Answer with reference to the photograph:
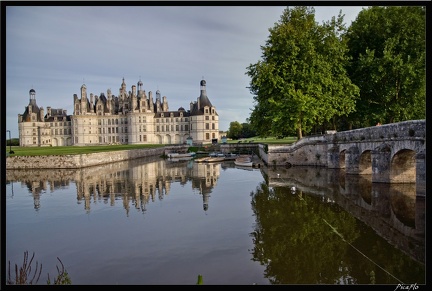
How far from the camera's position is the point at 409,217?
12594 mm

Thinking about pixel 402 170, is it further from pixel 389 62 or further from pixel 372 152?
pixel 389 62

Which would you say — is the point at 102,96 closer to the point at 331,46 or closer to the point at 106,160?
the point at 106,160

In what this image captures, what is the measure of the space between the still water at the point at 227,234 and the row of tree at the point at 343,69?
361 inches

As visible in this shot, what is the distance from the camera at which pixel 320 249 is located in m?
9.88

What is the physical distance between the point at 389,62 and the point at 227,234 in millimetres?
22016

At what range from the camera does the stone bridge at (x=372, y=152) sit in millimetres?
15617

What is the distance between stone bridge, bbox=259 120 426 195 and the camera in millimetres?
15617

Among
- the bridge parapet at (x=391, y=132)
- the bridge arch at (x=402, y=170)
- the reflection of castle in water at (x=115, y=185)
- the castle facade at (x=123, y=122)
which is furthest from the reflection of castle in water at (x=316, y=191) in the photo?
the castle facade at (x=123, y=122)

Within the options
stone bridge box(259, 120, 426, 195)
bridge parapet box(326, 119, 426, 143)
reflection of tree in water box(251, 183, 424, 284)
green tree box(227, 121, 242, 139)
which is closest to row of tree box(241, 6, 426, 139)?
stone bridge box(259, 120, 426, 195)

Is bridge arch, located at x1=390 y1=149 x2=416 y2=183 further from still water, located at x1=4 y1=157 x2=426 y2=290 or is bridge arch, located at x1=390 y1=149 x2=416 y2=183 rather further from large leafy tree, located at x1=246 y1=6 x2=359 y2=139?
large leafy tree, located at x1=246 y1=6 x2=359 y2=139

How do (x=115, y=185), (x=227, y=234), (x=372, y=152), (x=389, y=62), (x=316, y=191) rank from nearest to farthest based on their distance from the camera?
(x=227, y=234) → (x=316, y=191) → (x=372, y=152) → (x=115, y=185) → (x=389, y=62)

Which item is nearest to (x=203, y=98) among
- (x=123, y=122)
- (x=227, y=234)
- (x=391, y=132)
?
(x=123, y=122)

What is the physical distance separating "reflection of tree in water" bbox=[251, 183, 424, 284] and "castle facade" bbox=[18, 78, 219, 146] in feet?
243
